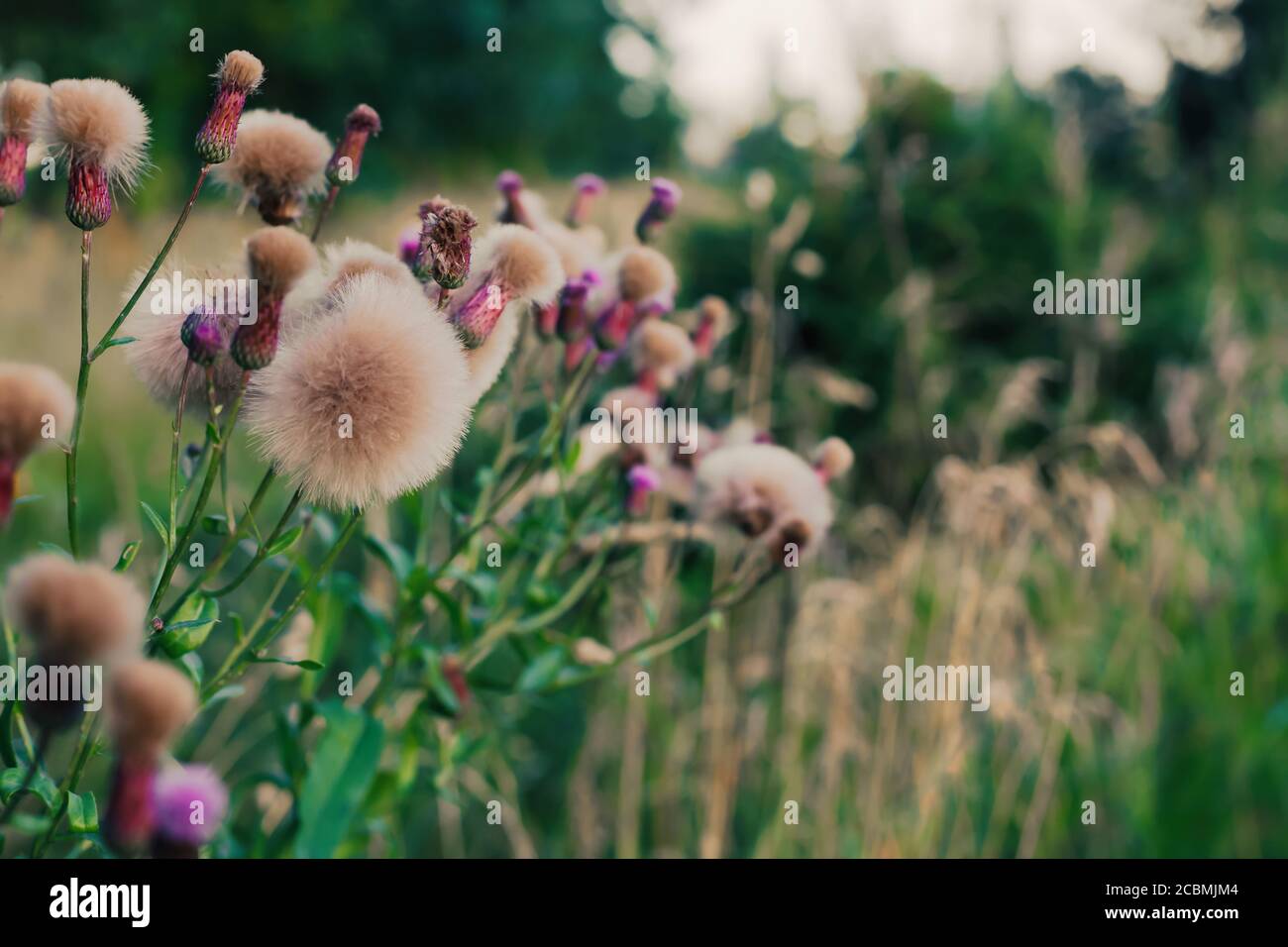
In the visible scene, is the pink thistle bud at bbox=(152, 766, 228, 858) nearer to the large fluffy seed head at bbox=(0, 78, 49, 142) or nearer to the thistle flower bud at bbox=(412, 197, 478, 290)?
the thistle flower bud at bbox=(412, 197, 478, 290)

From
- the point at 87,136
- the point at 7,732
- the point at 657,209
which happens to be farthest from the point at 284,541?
the point at 657,209

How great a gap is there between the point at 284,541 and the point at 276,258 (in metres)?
0.24

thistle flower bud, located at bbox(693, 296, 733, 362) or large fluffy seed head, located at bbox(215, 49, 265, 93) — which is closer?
large fluffy seed head, located at bbox(215, 49, 265, 93)

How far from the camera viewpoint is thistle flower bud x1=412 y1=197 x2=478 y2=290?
3.04ft

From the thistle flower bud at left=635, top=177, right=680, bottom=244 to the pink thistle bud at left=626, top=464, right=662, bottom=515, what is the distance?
1.04ft

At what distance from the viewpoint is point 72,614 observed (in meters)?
0.57

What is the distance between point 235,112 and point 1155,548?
244cm

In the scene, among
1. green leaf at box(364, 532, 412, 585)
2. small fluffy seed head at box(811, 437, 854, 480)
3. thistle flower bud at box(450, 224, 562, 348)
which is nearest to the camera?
thistle flower bud at box(450, 224, 562, 348)

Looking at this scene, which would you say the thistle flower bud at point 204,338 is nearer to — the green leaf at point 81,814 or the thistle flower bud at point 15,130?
the thistle flower bud at point 15,130

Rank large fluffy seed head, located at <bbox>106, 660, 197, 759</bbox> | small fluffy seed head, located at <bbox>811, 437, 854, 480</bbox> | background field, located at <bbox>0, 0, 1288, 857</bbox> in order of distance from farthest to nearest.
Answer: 1. background field, located at <bbox>0, 0, 1288, 857</bbox>
2. small fluffy seed head, located at <bbox>811, 437, 854, 480</bbox>
3. large fluffy seed head, located at <bbox>106, 660, 197, 759</bbox>

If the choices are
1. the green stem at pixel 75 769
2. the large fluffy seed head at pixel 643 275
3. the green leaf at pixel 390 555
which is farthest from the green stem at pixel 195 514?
the large fluffy seed head at pixel 643 275

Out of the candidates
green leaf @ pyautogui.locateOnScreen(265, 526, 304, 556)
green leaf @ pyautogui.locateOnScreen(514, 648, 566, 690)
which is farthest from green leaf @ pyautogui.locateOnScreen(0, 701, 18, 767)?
green leaf @ pyautogui.locateOnScreen(514, 648, 566, 690)

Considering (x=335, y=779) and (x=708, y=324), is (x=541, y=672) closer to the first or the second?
(x=335, y=779)
